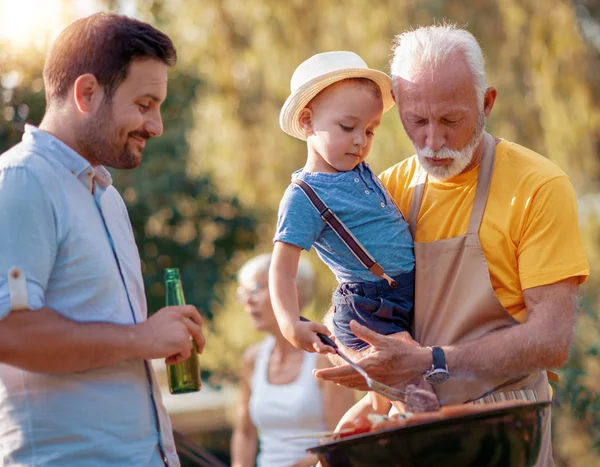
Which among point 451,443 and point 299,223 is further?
point 299,223

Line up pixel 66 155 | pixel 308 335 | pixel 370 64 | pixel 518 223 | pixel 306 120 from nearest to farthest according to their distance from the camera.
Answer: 1. pixel 66 155
2. pixel 308 335
3. pixel 518 223
4. pixel 306 120
5. pixel 370 64

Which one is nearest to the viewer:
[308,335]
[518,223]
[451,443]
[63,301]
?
[451,443]

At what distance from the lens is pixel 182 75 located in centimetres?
773

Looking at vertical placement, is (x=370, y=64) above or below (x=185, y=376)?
above

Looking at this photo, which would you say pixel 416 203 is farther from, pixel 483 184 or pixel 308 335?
pixel 308 335

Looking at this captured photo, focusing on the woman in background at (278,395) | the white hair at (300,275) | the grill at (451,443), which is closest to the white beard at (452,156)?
the grill at (451,443)

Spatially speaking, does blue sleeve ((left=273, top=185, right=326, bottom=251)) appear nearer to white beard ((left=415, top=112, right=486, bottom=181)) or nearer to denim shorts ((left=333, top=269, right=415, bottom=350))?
denim shorts ((left=333, top=269, right=415, bottom=350))

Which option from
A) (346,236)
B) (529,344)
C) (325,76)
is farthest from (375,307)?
(325,76)

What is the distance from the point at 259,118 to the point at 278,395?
5.39 meters

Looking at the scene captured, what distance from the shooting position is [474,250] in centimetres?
299

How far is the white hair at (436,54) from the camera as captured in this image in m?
3.05

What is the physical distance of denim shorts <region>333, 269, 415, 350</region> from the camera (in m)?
3.03

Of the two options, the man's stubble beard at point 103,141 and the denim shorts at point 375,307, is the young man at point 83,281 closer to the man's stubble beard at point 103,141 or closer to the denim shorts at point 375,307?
the man's stubble beard at point 103,141

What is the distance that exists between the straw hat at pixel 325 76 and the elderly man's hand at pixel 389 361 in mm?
824
